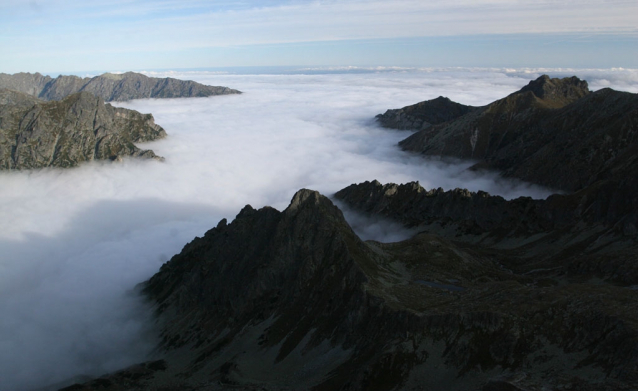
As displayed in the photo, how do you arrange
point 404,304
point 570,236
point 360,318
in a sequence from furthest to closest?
point 570,236
point 360,318
point 404,304

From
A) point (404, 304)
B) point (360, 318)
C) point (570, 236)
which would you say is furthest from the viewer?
point (570, 236)

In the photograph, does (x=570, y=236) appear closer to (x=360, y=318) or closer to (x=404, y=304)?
(x=404, y=304)

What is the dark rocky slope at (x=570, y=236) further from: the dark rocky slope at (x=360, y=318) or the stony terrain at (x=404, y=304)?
the dark rocky slope at (x=360, y=318)

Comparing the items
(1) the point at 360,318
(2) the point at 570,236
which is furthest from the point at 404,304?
(2) the point at 570,236

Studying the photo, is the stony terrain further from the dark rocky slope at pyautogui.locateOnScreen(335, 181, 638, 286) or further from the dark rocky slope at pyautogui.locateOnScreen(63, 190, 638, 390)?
the dark rocky slope at pyautogui.locateOnScreen(335, 181, 638, 286)

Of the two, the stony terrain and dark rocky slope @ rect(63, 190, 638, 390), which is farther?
the stony terrain

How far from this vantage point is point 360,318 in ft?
331

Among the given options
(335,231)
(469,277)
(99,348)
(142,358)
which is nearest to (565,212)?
(469,277)

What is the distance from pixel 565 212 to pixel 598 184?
61.7ft

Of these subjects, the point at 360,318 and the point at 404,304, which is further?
the point at 360,318

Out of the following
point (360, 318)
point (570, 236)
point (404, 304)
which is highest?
point (570, 236)

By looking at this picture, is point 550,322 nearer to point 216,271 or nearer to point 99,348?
point 216,271

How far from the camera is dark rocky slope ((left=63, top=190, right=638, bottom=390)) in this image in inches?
2837

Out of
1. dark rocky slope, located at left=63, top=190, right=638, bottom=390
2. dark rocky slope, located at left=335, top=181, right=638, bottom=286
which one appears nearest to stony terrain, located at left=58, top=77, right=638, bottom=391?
dark rocky slope, located at left=63, top=190, right=638, bottom=390
